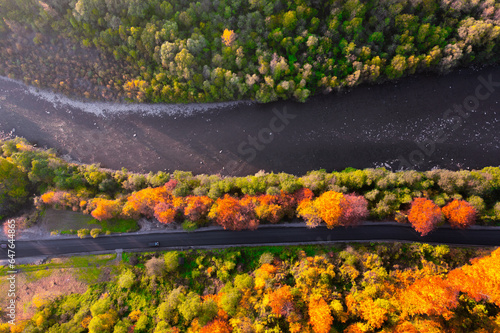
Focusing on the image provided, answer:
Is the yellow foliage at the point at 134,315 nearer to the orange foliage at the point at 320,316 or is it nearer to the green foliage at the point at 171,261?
the green foliage at the point at 171,261

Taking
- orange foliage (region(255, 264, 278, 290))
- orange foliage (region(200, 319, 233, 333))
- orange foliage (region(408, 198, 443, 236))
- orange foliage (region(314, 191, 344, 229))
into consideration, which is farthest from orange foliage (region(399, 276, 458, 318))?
orange foliage (region(200, 319, 233, 333))

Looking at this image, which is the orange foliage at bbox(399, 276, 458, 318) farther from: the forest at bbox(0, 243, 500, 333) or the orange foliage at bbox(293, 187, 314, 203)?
the orange foliage at bbox(293, 187, 314, 203)

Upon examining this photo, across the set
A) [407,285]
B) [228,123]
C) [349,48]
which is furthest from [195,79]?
[407,285]

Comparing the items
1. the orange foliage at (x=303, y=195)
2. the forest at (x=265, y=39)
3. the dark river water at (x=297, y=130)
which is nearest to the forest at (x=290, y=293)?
the orange foliage at (x=303, y=195)

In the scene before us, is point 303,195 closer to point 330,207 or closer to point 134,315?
point 330,207

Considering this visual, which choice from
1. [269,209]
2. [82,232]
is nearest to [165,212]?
[82,232]
